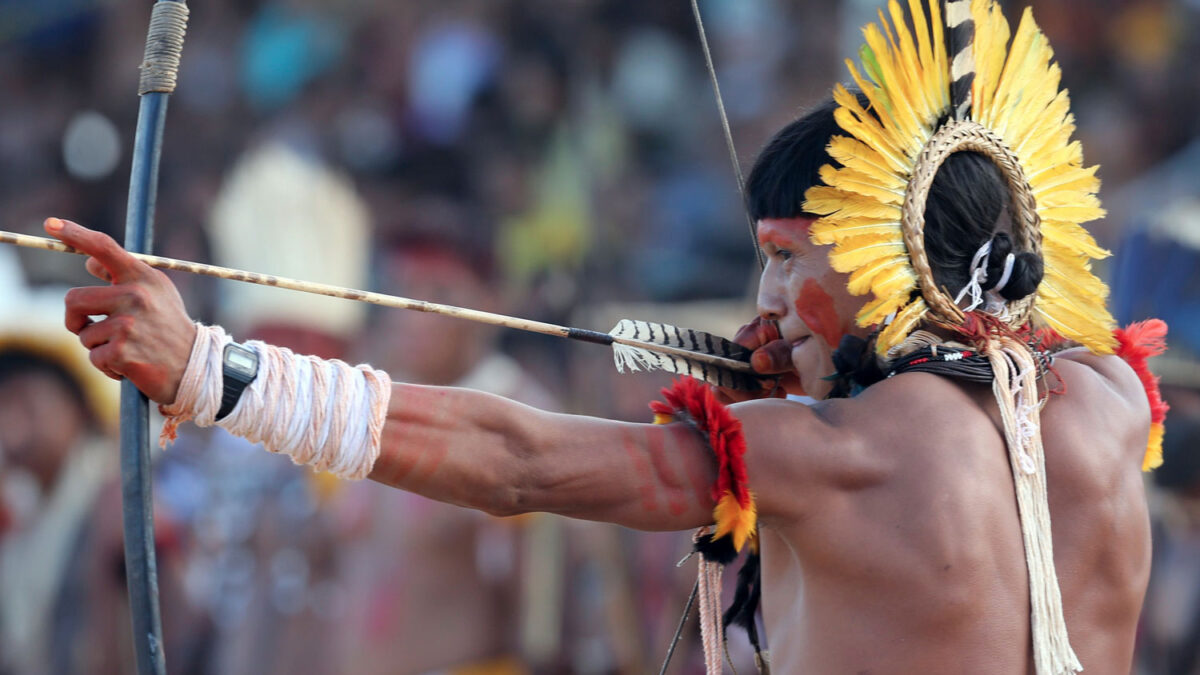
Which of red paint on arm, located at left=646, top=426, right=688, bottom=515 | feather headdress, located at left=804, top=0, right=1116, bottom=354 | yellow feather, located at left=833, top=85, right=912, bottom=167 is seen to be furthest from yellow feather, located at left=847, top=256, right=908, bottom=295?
red paint on arm, located at left=646, top=426, right=688, bottom=515

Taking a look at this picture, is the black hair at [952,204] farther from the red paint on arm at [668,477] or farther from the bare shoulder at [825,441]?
the red paint on arm at [668,477]

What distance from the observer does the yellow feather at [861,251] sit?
2.48m

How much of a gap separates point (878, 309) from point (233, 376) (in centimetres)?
122

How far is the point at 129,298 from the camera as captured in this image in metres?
Answer: 2.01

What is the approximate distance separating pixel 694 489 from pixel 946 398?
52 cm

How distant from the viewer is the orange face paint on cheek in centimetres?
267

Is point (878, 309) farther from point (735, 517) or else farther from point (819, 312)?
point (735, 517)

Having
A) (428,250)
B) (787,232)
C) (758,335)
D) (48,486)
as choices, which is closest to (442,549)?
(428,250)

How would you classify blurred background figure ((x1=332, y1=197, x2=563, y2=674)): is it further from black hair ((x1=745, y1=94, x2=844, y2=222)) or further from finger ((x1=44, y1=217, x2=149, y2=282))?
finger ((x1=44, y1=217, x2=149, y2=282))

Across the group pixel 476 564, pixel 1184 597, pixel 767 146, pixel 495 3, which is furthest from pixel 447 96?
pixel 767 146

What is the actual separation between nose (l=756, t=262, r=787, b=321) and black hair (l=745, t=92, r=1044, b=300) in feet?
0.44

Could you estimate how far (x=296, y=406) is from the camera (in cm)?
212

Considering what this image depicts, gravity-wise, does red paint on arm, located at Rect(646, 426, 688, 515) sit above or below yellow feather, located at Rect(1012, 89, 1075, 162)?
below

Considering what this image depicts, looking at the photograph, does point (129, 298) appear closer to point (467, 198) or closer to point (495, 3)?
point (467, 198)
